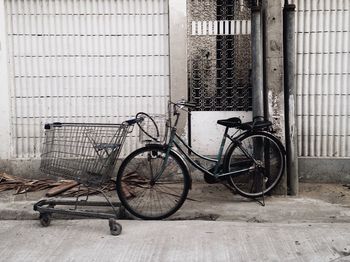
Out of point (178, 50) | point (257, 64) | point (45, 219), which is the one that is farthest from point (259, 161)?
point (45, 219)

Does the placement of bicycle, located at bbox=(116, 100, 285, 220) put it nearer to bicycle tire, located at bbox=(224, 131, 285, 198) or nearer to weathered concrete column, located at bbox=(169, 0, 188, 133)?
bicycle tire, located at bbox=(224, 131, 285, 198)

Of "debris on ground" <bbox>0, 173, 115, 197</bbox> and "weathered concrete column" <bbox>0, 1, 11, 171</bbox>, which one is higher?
"weathered concrete column" <bbox>0, 1, 11, 171</bbox>

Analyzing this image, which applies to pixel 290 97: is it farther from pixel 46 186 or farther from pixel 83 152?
pixel 46 186

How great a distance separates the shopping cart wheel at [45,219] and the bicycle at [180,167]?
84 centimetres

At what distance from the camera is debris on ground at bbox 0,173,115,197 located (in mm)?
6965

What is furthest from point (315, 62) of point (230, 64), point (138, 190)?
point (138, 190)

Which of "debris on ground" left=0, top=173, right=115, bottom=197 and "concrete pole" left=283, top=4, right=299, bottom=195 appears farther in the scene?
"debris on ground" left=0, top=173, right=115, bottom=197

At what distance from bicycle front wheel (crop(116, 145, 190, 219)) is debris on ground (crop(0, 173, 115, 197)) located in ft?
2.16

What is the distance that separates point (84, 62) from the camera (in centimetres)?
749

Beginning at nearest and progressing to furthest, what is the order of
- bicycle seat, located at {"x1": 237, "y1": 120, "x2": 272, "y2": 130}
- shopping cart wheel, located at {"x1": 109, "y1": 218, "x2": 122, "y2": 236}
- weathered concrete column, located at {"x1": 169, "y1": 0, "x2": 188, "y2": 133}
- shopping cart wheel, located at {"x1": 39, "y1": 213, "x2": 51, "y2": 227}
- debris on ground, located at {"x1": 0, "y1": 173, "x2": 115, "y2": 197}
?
shopping cart wheel, located at {"x1": 109, "y1": 218, "x2": 122, "y2": 236} → shopping cart wheel, located at {"x1": 39, "y1": 213, "x2": 51, "y2": 227} → bicycle seat, located at {"x1": 237, "y1": 120, "x2": 272, "y2": 130} → debris on ground, located at {"x1": 0, "y1": 173, "x2": 115, "y2": 197} → weathered concrete column, located at {"x1": 169, "y1": 0, "x2": 188, "y2": 133}

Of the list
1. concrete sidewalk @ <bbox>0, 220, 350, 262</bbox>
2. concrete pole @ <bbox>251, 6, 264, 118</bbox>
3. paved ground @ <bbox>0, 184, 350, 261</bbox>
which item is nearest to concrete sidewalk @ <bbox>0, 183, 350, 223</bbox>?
paved ground @ <bbox>0, 184, 350, 261</bbox>

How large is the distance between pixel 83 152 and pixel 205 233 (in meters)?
1.59

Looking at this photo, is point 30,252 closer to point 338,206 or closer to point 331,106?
point 338,206

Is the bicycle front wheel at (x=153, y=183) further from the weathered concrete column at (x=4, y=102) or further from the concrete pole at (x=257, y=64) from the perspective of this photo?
the weathered concrete column at (x=4, y=102)
